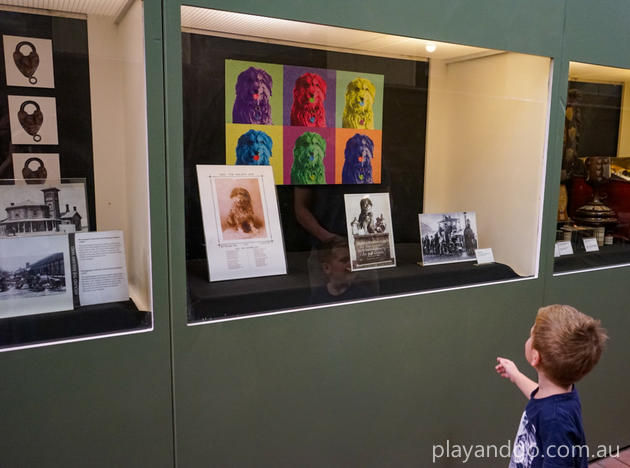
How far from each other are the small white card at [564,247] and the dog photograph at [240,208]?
1.55 m

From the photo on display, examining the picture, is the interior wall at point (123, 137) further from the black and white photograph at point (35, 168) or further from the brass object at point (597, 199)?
the brass object at point (597, 199)

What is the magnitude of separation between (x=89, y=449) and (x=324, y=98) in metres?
1.61

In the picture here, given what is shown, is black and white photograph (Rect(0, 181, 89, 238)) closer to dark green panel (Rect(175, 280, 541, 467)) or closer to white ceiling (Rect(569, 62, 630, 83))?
dark green panel (Rect(175, 280, 541, 467))

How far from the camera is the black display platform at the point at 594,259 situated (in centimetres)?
275

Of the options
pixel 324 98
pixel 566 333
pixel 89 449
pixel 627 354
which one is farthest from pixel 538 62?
pixel 89 449

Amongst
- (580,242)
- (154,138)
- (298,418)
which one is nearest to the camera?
(154,138)

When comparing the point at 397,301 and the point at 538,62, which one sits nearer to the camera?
the point at 397,301

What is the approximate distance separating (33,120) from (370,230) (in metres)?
1.40

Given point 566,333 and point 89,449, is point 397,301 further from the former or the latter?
point 89,449

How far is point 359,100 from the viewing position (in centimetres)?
245

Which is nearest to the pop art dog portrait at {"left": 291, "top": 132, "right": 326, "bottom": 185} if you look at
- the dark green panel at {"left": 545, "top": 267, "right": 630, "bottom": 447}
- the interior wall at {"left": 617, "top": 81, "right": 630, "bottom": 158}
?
the dark green panel at {"left": 545, "top": 267, "right": 630, "bottom": 447}

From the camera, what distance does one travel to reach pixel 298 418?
80.7 inches

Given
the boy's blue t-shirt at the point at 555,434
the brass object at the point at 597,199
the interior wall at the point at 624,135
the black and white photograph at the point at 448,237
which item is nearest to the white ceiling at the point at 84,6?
the black and white photograph at the point at 448,237

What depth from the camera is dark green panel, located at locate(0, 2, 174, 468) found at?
5.18 feet
